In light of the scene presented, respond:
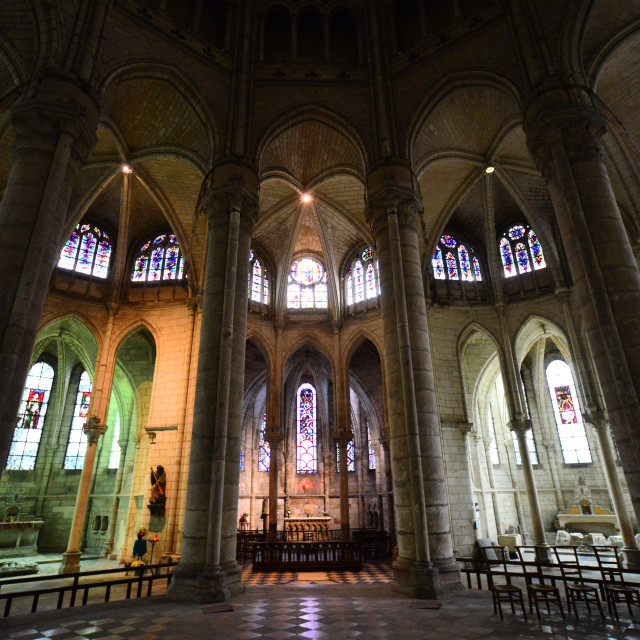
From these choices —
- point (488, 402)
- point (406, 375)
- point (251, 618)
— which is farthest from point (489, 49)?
point (488, 402)

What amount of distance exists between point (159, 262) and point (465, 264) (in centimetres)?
1365

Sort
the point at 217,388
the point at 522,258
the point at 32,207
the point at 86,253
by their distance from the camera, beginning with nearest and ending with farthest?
the point at 32,207, the point at 217,388, the point at 86,253, the point at 522,258

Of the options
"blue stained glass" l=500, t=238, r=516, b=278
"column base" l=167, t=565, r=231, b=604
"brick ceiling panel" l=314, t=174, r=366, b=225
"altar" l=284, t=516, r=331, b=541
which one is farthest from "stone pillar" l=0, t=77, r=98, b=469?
"altar" l=284, t=516, r=331, b=541

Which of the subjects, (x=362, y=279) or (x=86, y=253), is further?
(x=362, y=279)

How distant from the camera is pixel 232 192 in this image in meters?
11.1

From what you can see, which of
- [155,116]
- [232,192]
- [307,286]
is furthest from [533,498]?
[155,116]

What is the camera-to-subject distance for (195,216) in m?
17.9

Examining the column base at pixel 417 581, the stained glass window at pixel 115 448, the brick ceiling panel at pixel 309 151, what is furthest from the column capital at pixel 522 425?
the stained glass window at pixel 115 448

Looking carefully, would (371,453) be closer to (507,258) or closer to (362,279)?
(362,279)

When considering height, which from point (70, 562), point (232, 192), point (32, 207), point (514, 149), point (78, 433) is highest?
point (514, 149)

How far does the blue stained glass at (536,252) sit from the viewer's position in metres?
18.8

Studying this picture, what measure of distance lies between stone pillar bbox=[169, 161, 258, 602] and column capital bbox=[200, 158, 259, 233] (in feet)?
0.07

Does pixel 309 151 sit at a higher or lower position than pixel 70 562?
higher

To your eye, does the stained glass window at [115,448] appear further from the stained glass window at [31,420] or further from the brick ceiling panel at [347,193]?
the brick ceiling panel at [347,193]
